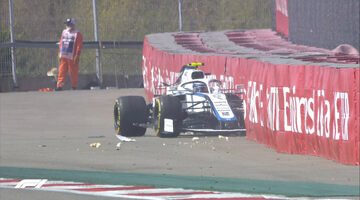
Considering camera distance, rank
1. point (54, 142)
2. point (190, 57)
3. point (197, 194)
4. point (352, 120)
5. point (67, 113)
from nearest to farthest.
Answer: point (197, 194), point (352, 120), point (54, 142), point (190, 57), point (67, 113)

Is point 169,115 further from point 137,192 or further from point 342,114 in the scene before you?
point 137,192

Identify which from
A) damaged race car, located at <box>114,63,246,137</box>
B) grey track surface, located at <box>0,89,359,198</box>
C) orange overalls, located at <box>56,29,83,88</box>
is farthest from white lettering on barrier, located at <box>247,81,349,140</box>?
orange overalls, located at <box>56,29,83,88</box>

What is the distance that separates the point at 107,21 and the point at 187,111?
556 inches

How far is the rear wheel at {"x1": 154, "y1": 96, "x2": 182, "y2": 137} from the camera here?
46.6ft

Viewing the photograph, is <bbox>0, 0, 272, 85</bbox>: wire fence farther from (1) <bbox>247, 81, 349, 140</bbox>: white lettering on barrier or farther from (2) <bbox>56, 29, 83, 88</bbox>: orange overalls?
(1) <bbox>247, 81, 349, 140</bbox>: white lettering on barrier

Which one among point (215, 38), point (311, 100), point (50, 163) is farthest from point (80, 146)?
point (215, 38)

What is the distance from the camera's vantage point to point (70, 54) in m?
26.0

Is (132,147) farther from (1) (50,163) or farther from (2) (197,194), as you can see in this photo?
(2) (197,194)

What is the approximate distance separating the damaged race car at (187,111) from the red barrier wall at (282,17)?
31.0 feet

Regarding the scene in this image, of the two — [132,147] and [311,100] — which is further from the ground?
[311,100]

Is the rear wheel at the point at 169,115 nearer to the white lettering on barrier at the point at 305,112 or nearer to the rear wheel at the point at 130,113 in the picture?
the rear wheel at the point at 130,113

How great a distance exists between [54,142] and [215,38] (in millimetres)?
12165

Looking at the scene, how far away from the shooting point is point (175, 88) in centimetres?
1558

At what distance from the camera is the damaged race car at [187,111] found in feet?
46.6
